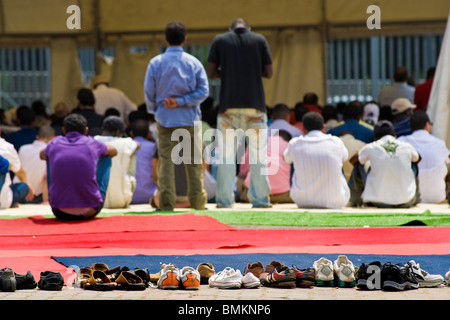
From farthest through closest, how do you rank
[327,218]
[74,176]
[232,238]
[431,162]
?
[431,162], [327,218], [74,176], [232,238]

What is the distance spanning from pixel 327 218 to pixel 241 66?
1933mm

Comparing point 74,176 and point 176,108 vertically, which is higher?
point 176,108

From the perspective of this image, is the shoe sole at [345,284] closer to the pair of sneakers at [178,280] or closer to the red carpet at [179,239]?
the pair of sneakers at [178,280]

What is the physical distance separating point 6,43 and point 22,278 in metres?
10.8

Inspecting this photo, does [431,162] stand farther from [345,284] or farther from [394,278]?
[394,278]

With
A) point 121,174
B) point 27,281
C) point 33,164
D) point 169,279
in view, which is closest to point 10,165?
point 121,174

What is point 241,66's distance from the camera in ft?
29.9

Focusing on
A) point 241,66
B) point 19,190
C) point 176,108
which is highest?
point 241,66

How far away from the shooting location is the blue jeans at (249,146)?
29.9 feet

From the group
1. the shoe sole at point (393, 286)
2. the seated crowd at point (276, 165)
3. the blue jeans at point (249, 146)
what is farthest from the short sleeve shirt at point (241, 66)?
the shoe sole at point (393, 286)

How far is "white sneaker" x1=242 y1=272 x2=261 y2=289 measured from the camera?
467cm

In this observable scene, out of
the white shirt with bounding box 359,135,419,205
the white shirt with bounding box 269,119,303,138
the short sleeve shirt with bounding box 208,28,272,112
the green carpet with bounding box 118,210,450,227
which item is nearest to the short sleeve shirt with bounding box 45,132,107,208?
the green carpet with bounding box 118,210,450,227
